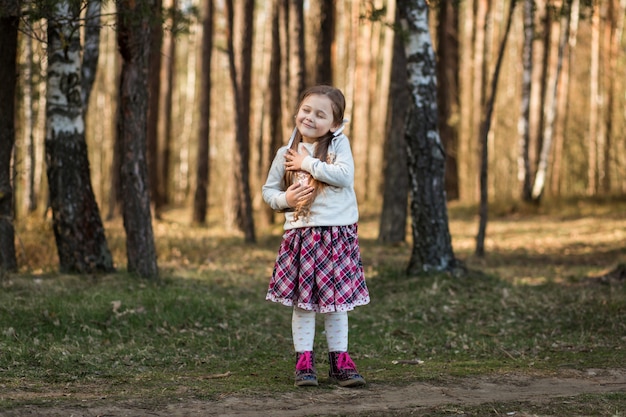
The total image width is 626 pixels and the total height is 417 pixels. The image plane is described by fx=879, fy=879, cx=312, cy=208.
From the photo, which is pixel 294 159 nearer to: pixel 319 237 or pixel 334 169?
pixel 334 169

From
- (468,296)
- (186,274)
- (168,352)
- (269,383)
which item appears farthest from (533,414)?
(186,274)

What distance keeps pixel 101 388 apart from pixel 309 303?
138cm

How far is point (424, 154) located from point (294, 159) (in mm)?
4723

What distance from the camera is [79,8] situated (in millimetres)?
7859

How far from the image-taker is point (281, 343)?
7.47m

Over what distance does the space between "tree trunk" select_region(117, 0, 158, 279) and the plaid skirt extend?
13.3 feet

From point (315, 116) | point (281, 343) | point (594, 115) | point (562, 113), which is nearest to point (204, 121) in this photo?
point (562, 113)

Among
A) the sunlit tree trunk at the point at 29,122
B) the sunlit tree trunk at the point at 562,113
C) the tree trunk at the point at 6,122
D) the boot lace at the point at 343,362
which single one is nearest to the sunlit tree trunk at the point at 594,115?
the sunlit tree trunk at the point at 562,113

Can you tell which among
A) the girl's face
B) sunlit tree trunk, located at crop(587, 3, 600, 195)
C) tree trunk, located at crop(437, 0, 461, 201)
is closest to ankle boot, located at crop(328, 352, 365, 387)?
the girl's face

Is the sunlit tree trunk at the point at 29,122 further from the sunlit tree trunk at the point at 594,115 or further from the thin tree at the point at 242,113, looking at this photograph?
the sunlit tree trunk at the point at 594,115

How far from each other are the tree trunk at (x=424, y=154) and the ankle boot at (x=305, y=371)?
474cm

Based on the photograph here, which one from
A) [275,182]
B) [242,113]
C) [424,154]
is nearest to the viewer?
[275,182]

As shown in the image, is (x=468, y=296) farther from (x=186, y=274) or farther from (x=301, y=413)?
(x=301, y=413)

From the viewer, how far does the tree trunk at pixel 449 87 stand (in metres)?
23.7
